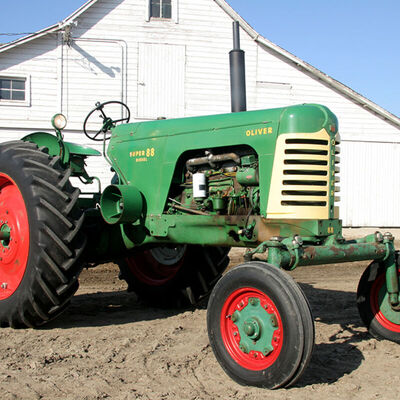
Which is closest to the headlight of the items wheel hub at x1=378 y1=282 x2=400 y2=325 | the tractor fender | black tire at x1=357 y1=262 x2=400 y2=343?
the tractor fender

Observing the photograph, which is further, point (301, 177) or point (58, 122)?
point (58, 122)

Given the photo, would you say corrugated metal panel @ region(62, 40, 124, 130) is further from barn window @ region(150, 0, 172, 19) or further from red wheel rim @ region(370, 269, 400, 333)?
red wheel rim @ region(370, 269, 400, 333)

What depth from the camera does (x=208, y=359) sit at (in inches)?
155

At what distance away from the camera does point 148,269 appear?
6.33 metres

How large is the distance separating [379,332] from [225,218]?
1.64m

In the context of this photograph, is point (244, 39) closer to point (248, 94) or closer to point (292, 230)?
point (248, 94)

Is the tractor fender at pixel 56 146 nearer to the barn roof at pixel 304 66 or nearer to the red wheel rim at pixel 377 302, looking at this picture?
the red wheel rim at pixel 377 302

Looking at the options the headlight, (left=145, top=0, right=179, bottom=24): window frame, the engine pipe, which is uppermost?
(left=145, top=0, right=179, bottom=24): window frame

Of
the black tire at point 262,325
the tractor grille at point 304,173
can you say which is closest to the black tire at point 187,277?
the tractor grille at point 304,173

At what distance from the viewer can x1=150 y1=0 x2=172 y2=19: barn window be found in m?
12.9

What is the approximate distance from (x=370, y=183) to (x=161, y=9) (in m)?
6.82

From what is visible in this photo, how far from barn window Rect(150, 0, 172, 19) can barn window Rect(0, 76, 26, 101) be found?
3510mm

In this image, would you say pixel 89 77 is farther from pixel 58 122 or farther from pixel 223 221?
pixel 223 221

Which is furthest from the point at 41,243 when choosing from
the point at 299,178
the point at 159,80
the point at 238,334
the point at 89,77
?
the point at 159,80
